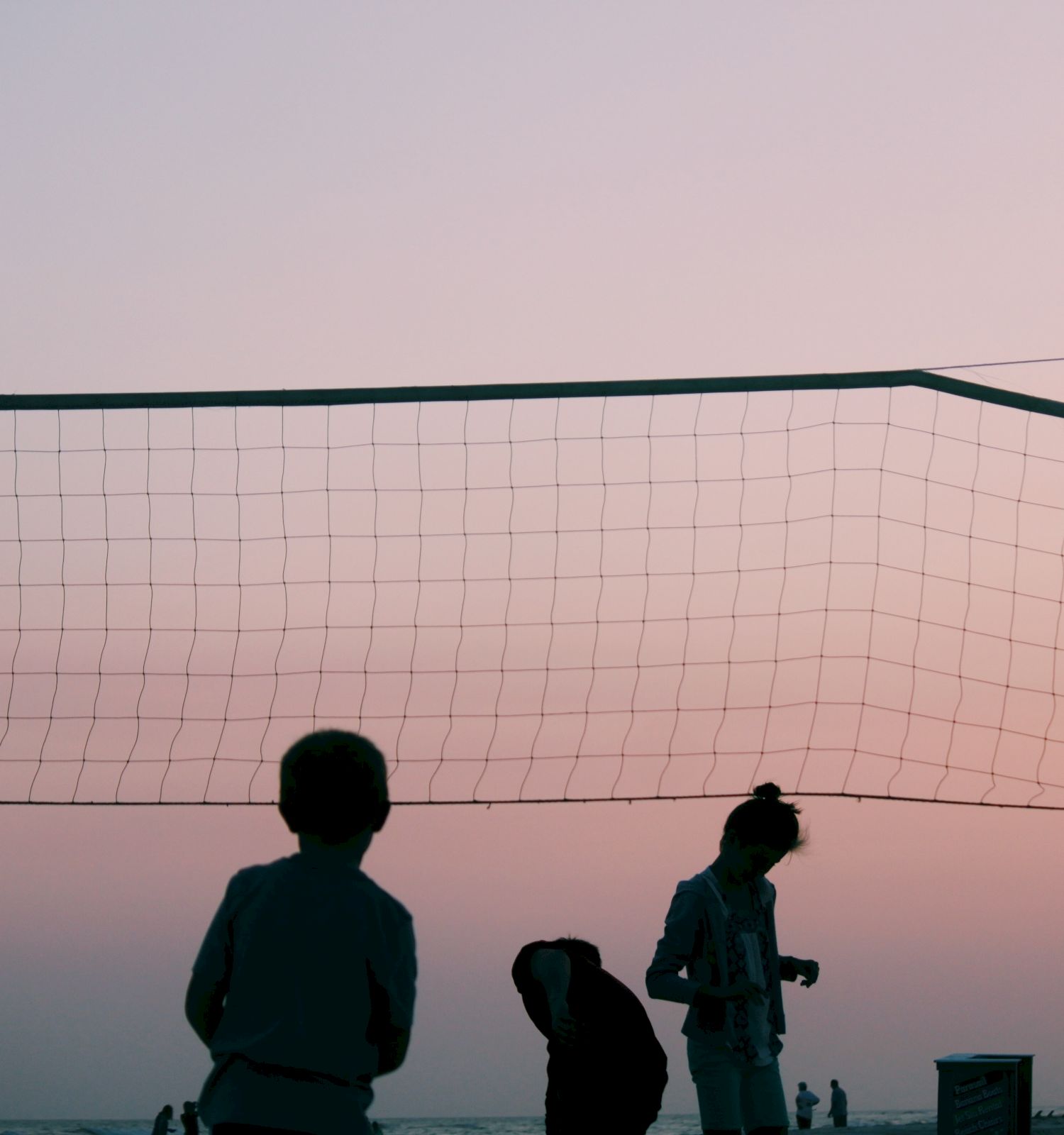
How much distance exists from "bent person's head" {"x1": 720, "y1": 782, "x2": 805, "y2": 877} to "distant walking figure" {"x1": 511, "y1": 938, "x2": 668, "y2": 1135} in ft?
1.78

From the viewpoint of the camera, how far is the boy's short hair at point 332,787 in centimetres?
256

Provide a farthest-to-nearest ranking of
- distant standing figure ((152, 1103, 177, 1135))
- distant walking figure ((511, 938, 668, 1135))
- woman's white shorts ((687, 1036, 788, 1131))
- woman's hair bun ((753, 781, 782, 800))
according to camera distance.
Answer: distant standing figure ((152, 1103, 177, 1135))
woman's hair bun ((753, 781, 782, 800))
woman's white shorts ((687, 1036, 788, 1131))
distant walking figure ((511, 938, 668, 1135))

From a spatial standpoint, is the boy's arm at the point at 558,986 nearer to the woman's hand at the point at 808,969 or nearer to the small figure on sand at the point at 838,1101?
the woman's hand at the point at 808,969

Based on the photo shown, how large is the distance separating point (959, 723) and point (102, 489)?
12.7 feet

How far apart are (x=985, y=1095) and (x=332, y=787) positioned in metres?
4.31

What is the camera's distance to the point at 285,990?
2.50 m

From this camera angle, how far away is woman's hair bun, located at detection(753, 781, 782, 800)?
481 centimetres

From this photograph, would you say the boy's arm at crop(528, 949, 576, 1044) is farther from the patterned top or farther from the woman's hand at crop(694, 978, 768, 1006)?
the patterned top

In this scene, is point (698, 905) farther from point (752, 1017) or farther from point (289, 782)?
point (289, 782)

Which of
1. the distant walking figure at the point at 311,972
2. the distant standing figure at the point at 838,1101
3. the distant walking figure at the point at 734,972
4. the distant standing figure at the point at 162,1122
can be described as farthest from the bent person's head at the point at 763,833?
the distant standing figure at the point at 838,1101

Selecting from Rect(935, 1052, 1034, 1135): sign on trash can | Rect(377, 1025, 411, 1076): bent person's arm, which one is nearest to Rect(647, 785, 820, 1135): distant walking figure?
Rect(935, 1052, 1034, 1135): sign on trash can

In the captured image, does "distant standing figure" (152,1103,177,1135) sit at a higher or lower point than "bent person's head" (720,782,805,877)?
lower

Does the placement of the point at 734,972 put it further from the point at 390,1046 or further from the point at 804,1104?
the point at 804,1104

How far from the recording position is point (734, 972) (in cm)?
470
